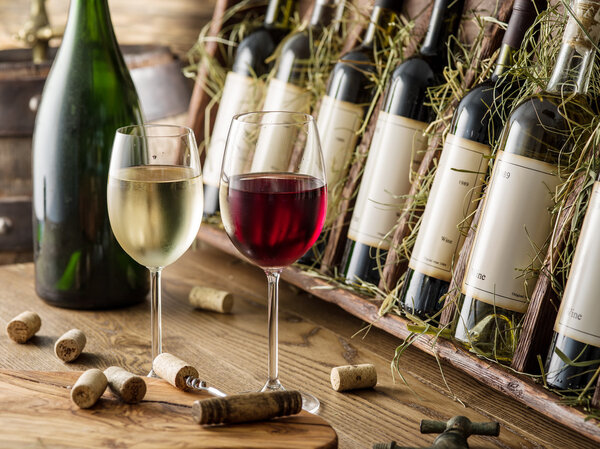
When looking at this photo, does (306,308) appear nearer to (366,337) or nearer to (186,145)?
(366,337)

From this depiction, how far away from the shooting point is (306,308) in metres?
1.34

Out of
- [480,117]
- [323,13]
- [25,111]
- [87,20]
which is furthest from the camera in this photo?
[25,111]

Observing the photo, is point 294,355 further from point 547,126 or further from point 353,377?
point 547,126

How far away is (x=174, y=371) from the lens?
0.95 metres

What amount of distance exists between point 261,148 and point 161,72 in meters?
0.91

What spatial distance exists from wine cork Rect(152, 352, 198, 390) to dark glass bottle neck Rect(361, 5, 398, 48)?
65 cm

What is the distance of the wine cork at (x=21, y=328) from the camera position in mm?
1148

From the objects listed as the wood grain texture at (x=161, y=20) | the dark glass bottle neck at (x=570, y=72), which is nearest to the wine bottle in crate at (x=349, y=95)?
the dark glass bottle neck at (x=570, y=72)

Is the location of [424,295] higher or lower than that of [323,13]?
lower

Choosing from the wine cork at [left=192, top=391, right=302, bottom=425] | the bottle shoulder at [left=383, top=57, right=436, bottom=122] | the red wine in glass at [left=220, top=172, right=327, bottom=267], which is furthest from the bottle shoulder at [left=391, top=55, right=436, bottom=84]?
the wine cork at [left=192, top=391, right=302, bottom=425]

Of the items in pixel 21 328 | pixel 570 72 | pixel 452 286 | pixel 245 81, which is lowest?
pixel 21 328

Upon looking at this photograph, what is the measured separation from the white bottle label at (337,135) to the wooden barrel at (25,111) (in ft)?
1.85

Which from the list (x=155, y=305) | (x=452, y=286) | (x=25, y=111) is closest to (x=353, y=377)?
(x=452, y=286)

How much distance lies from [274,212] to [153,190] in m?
0.18
